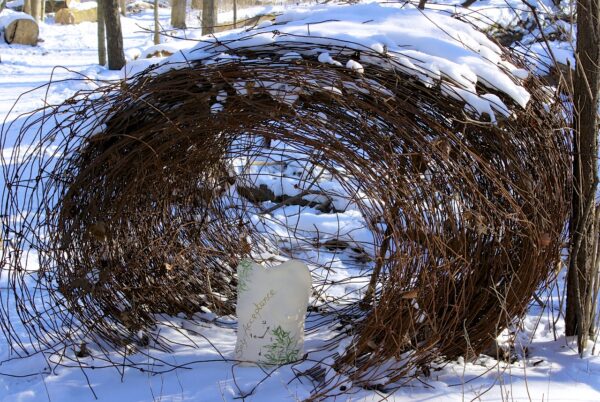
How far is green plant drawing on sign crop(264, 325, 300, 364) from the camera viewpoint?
3.03 metres

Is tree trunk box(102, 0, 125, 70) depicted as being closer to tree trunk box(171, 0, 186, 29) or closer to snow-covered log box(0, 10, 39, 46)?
snow-covered log box(0, 10, 39, 46)

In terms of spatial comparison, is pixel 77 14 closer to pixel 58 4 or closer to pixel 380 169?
pixel 58 4

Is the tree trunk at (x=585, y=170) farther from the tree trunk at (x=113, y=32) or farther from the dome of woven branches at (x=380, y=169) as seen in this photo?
the tree trunk at (x=113, y=32)

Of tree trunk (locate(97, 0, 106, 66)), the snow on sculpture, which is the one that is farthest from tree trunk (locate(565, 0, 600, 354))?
tree trunk (locate(97, 0, 106, 66))

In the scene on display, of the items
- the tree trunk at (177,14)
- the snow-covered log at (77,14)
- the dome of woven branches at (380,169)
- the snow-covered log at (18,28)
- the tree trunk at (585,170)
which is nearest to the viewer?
the dome of woven branches at (380,169)

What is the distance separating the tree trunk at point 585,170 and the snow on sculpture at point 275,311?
1307 mm

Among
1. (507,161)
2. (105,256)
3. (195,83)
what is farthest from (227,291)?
(507,161)

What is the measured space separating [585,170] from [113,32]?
38.6 ft

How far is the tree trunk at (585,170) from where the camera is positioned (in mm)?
3000

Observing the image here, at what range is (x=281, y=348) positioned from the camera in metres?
3.04

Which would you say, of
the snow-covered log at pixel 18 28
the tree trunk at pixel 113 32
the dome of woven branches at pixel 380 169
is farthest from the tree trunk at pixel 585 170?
the snow-covered log at pixel 18 28

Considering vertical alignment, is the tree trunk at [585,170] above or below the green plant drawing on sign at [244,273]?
above

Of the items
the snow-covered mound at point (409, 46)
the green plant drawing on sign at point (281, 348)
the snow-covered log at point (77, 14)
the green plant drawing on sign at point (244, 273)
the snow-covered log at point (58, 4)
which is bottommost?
the green plant drawing on sign at point (281, 348)

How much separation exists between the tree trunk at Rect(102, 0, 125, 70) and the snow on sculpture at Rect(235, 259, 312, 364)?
11008 mm
